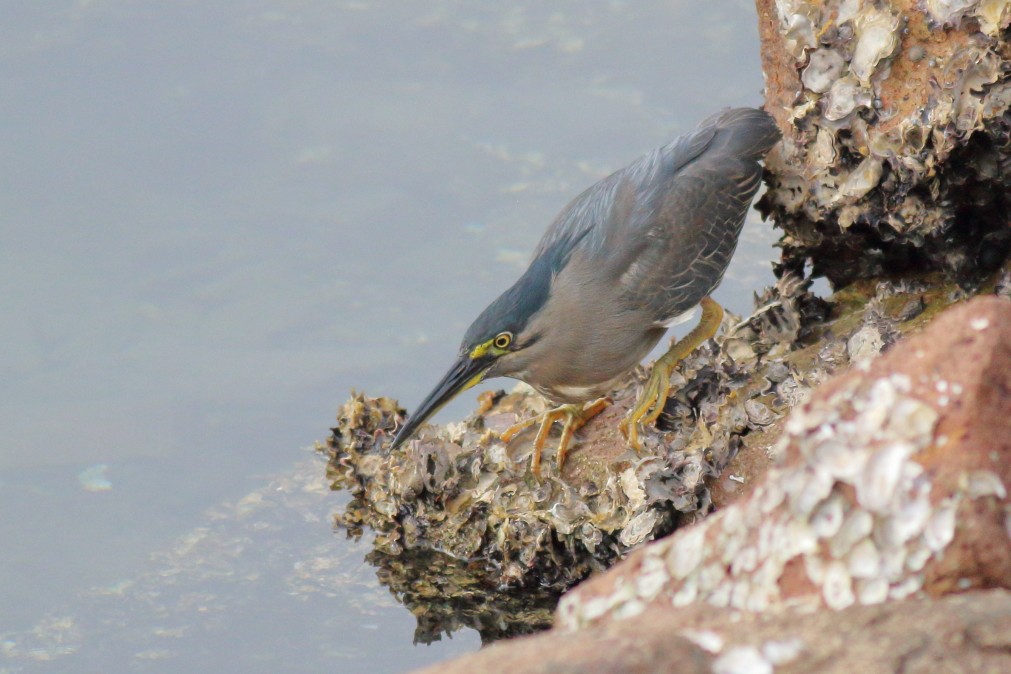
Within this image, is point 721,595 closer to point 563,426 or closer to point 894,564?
point 894,564

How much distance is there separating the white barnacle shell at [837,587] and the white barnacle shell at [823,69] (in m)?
2.64

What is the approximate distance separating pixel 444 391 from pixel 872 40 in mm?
1801

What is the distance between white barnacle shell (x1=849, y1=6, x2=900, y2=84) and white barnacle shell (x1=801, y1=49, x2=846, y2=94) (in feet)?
0.18

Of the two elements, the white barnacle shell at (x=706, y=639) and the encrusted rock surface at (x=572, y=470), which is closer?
the white barnacle shell at (x=706, y=639)

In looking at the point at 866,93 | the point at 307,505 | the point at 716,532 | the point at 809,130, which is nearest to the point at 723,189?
the point at 809,130

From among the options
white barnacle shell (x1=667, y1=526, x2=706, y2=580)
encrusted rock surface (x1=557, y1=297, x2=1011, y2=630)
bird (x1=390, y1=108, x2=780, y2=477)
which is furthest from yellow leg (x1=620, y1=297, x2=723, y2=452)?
encrusted rock surface (x1=557, y1=297, x2=1011, y2=630)

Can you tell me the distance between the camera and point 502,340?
4.03m

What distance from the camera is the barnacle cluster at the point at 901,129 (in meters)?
3.53

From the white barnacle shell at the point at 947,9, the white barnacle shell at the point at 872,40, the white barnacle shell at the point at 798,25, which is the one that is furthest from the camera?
the white barnacle shell at the point at 798,25

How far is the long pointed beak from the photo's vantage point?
395 cm

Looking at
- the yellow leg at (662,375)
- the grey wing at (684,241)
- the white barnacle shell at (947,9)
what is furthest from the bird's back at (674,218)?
the white barnacle shell at (947,9)

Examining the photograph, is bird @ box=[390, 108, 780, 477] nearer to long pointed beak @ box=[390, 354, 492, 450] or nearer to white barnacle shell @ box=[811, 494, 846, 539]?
long pointed beak @ box=[390, 354, 492, 450]

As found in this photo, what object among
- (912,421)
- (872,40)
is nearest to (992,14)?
(872,40)

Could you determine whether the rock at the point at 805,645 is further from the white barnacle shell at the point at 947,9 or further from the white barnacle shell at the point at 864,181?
the white barnacle shell at the point at 947,9
